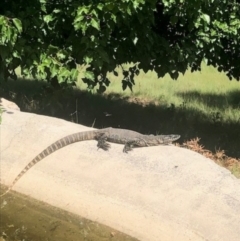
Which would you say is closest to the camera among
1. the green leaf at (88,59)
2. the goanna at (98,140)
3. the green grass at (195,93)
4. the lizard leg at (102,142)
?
the lizard leg at (102,142)

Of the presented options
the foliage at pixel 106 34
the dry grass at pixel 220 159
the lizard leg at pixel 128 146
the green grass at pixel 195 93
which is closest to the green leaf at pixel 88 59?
the foliage at pixel 106 34

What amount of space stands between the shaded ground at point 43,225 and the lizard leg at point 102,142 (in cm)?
104

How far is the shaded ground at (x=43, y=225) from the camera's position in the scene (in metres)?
6.61

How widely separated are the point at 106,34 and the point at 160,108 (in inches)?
191

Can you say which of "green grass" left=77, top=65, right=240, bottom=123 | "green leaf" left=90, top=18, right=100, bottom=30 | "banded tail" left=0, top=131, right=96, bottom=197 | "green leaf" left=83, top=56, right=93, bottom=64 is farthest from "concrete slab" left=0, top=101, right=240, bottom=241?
"green grass" left=77, top=65, right=240, bottom=123

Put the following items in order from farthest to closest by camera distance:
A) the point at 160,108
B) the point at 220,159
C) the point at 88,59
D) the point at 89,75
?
1. the point at 160,108
2. the point at 220,159
3. the point at 89,75
4. the point at 88,59

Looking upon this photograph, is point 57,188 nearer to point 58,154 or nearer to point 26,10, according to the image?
point 58,154

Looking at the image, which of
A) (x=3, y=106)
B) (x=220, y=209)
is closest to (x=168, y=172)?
(x=220, y=209)

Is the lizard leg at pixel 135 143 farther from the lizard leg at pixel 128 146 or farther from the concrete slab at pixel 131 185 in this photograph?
the concrete slab at pixel 131 185

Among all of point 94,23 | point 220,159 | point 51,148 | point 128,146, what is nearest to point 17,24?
point 94,23

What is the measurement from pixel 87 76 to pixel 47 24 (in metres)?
1.09

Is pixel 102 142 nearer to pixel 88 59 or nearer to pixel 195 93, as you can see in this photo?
pixel 88 59

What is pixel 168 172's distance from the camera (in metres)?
6.71

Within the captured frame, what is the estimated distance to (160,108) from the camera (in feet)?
41.5
